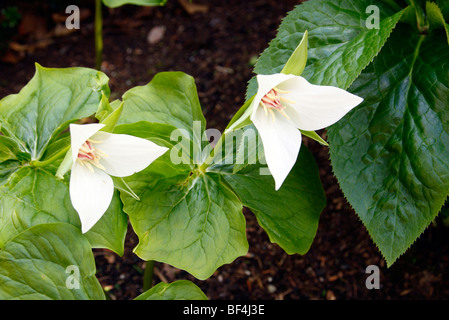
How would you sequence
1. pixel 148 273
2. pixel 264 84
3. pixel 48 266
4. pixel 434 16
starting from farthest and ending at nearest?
pixel 148 273 < pixel 434 16 < pixel 48 266 < pixel 264 84

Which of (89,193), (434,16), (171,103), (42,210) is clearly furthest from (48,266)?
(434,16)

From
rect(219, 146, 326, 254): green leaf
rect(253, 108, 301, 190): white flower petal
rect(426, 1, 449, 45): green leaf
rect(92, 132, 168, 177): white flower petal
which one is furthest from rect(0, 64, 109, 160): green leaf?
rect(426, 1, 449, 45): green leaf

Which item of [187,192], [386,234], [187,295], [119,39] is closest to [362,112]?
[386,234]

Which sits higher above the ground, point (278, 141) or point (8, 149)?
point (278, 141)

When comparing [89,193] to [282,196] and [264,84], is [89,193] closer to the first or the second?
[264,84]

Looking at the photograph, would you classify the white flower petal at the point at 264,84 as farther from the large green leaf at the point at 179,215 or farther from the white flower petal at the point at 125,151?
the large green leaf at the point at 179,215

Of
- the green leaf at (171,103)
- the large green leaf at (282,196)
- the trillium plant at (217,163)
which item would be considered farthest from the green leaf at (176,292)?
the green leaf at (171,103)
